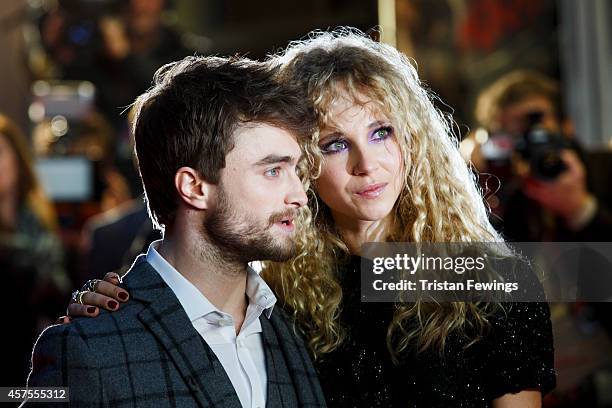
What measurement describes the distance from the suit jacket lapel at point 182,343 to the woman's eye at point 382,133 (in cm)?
51

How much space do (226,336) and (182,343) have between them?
0.35ft

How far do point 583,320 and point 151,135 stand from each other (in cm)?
127

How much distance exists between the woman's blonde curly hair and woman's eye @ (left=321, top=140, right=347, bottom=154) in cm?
2

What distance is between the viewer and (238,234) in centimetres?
176

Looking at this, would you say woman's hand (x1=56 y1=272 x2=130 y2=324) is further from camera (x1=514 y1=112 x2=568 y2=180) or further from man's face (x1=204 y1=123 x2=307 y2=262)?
camera (x1=514 y1=112 x2=568 y2=180)

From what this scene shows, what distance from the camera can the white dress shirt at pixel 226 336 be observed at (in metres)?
1.73

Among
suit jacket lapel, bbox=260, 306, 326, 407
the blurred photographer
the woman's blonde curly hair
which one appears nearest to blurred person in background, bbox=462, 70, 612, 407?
the blurred photographer

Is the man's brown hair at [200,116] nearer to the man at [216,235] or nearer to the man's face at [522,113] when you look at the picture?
the man at [216,235]

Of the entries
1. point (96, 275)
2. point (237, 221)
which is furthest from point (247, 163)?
point (96, 275)

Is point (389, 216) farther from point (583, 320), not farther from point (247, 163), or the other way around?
point (583, 320)

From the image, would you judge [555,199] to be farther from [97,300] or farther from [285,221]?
[97,300]

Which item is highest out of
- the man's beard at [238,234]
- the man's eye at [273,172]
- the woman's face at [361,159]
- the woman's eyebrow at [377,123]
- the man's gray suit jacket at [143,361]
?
the woman's eyebrow at [377,123]

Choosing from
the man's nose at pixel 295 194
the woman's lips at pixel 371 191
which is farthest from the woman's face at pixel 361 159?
the man's nose at pixel 295 194

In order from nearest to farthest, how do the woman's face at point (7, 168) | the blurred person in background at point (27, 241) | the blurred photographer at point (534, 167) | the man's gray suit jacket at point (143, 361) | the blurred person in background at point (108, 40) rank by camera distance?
the man's gray suit jacket at point (143, 361)
the blurred photographer at point (534, 167)
the blurred person in background at point (27, 241)
the woman's face at point (7, 168)
the blurred person in background at point (108, 40)
